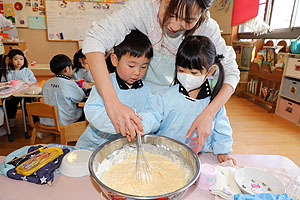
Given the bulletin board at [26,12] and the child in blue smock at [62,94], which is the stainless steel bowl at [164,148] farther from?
the bulletin board at [26,12]

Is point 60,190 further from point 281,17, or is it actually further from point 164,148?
point 281,17

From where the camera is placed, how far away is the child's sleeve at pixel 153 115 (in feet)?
2.87

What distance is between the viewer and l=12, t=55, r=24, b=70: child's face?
2.92m

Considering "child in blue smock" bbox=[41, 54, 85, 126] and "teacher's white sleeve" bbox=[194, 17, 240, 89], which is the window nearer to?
"teacher's white sleeve" bbox=[194, 17, 240, 89]

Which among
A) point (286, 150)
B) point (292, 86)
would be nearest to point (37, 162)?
point (286, 150)

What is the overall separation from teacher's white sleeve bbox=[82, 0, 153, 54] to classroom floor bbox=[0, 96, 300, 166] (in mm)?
1862

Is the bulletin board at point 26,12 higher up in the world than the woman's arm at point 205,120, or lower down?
higher up

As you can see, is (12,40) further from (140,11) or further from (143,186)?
(143,186)

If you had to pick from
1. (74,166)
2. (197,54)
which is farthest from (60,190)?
(197,54)

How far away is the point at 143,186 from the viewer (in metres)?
0.68

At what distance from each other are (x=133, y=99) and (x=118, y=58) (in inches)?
9.1

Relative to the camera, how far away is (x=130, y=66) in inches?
39.3

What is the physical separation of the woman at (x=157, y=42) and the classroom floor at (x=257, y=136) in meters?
1.56

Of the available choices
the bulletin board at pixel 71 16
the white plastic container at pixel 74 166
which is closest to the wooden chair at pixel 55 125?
the white plastic container at pixel 74 166
